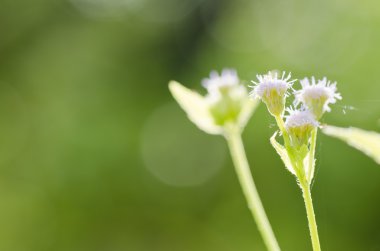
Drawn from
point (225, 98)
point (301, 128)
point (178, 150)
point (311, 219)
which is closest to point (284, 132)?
point (301, 128)

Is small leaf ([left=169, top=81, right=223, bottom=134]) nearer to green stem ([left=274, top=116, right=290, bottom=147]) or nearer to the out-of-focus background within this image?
green stem ([left=274, top=116, right=290, bottom=147])

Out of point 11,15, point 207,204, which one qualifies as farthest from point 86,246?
point 11,15

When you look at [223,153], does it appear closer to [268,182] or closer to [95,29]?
[268,182]

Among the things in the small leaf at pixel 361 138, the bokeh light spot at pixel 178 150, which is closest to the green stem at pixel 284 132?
the small leaf at pixel 361 138

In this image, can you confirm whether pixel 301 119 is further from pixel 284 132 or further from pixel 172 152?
pixel 172 152

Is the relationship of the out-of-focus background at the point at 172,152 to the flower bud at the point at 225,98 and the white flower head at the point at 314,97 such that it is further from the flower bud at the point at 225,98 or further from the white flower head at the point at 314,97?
the white flower head at the point at 314,97

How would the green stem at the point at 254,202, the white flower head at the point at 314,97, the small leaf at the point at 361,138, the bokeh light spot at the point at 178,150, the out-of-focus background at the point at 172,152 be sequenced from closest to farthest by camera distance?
the small leaf at the point at 361,138 < the green stem at the point at 254,202 < the white flower head at the point at 314,97 < the out-of-focus background at the point at 172,152 < the bokeh light spot at the point at 178,150

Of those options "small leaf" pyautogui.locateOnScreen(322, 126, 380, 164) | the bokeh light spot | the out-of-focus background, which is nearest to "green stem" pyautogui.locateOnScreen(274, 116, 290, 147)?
"small leaf" pyautogui.locateOnScreen(322, 126, 380, 164)
